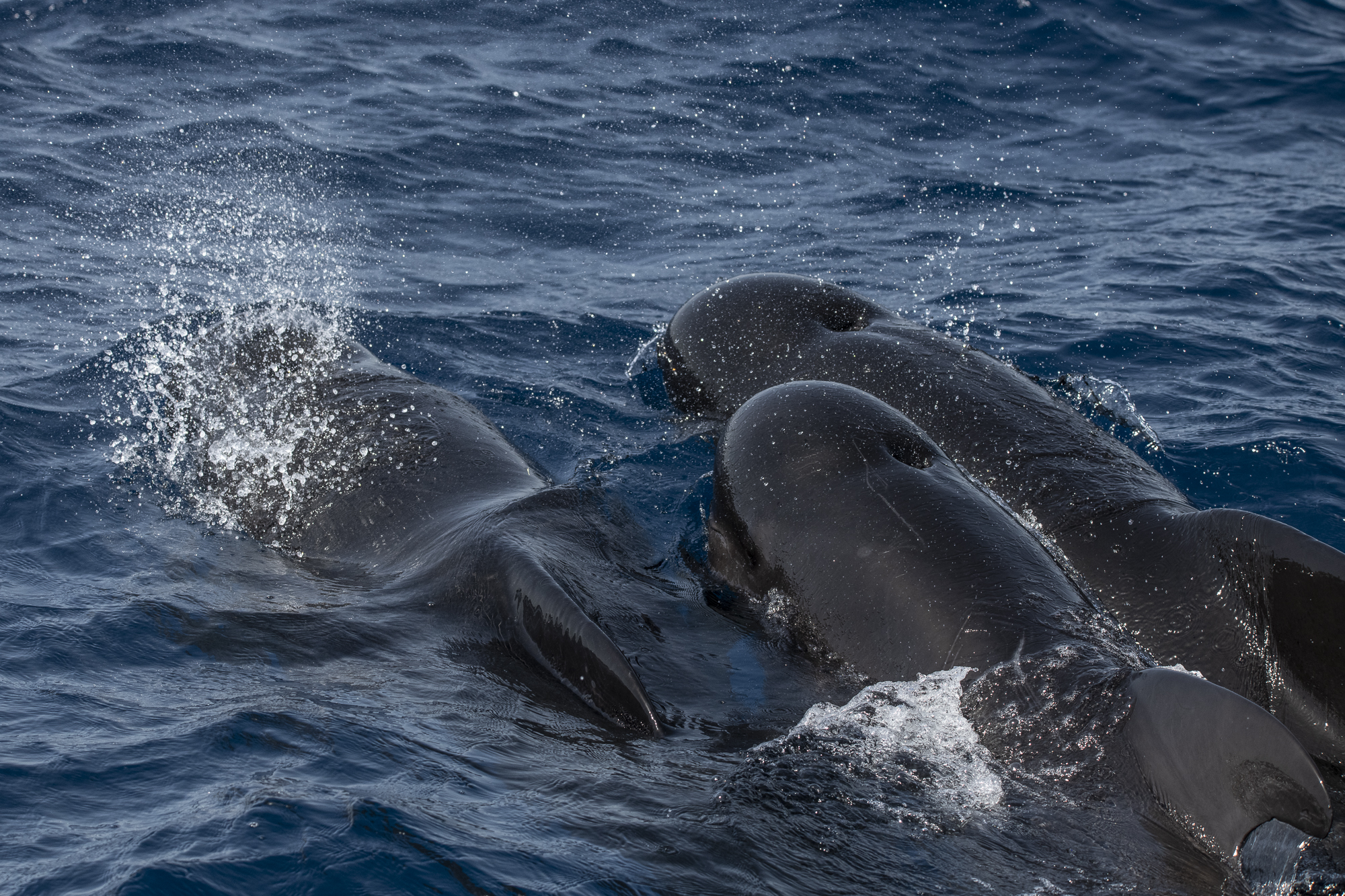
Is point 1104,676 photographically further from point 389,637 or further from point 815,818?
point 389,637

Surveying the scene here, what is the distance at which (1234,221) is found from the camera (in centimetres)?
1650

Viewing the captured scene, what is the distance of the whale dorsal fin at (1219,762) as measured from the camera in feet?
14.2

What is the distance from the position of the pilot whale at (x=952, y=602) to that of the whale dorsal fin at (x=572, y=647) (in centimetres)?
109

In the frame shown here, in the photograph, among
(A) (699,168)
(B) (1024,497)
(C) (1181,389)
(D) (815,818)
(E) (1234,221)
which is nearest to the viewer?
(D) (815,818)

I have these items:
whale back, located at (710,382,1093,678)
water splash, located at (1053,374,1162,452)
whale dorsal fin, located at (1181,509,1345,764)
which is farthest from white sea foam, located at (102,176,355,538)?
water splash, located at (1053,374,1162,452)

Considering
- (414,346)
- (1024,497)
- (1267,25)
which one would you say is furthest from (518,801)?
(1267,25)

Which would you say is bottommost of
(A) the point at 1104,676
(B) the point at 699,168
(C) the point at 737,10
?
(A) the point at 1104,676

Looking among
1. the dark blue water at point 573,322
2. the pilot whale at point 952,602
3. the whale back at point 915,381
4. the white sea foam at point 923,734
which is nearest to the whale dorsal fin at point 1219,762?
the pilot whale at point 952,602

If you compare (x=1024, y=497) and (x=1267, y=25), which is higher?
(x=1267, y=25)

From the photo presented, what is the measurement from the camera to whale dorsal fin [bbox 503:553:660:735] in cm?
547

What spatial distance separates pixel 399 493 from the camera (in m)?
7.60

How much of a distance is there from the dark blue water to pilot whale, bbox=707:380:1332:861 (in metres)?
0.24

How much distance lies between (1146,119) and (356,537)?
17762 mm

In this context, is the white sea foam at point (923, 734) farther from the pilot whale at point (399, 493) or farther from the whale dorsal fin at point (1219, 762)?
the pilot whale at point (399, 493)
